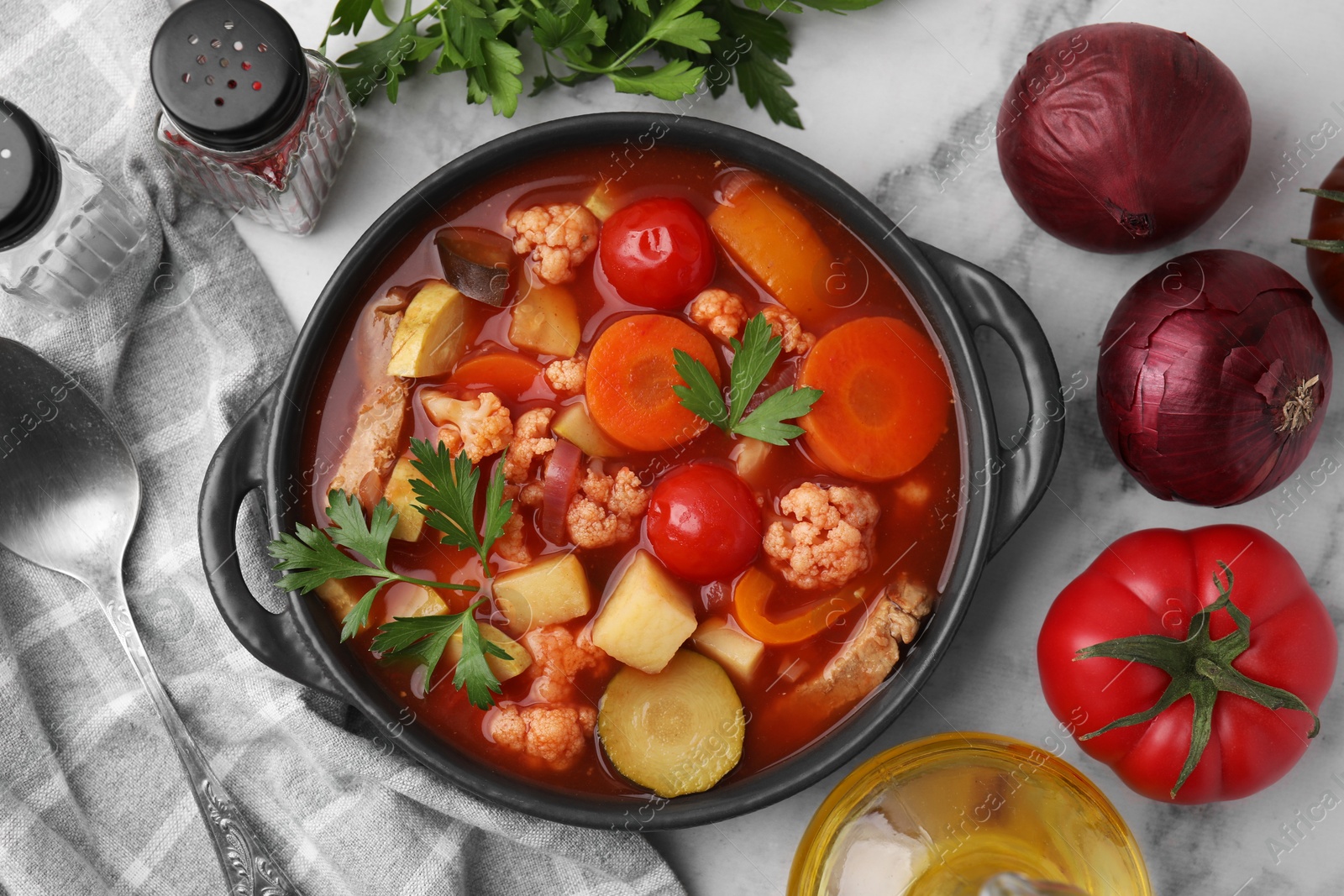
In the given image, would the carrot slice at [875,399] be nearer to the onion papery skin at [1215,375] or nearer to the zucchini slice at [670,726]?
the onion papery skin at [1215,375]

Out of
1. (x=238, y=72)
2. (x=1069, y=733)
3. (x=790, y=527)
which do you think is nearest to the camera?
(x=238, y=72)

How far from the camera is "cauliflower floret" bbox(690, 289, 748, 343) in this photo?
2.44 metres

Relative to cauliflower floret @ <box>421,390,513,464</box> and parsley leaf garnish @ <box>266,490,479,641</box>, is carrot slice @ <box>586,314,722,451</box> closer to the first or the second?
cauliflower floret @ <box>421,390,513,464</box>

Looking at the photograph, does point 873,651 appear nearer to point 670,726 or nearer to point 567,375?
point 670,726

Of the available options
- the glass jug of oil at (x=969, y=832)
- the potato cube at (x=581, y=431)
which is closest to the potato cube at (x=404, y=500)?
the potato cube at (x=581, y=431)

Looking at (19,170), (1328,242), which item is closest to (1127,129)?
(1328,242)

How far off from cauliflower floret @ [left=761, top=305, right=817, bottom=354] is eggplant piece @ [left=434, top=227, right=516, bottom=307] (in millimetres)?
587

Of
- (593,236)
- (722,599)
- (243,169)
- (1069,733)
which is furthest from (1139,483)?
(243,169)

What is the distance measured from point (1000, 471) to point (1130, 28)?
1032 mm

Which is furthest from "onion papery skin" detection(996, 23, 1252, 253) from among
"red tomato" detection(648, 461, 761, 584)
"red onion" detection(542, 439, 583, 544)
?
"red onion" detection(542, 439, 583, 544)

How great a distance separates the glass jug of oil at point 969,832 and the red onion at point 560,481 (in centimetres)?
91

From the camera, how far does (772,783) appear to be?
2363 mm

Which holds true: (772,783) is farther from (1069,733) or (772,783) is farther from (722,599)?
(1069,733)

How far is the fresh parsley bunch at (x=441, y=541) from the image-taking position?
7.45ft
